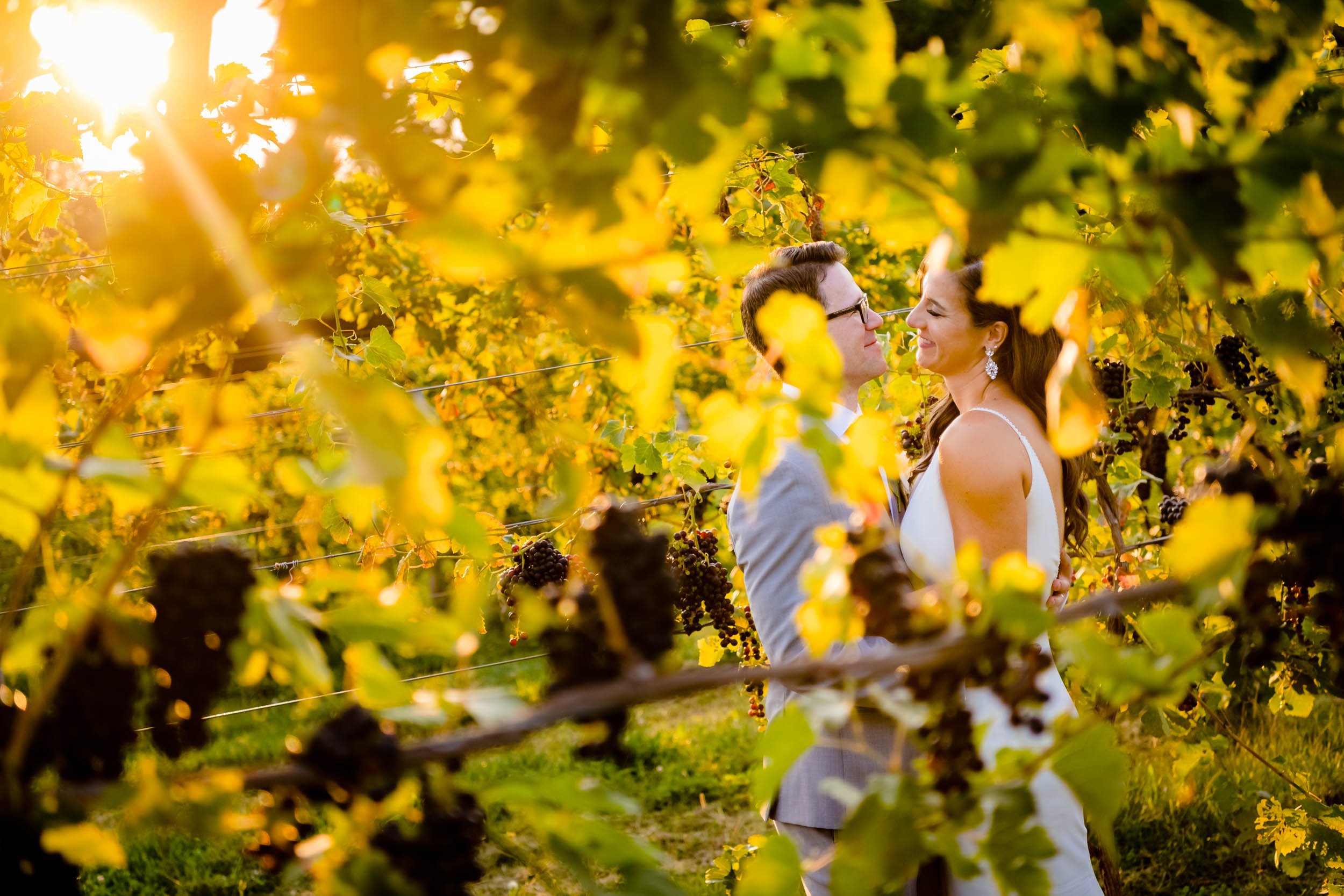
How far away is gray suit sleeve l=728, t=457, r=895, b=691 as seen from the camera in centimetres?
196

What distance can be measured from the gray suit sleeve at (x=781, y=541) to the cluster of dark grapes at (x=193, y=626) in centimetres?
137

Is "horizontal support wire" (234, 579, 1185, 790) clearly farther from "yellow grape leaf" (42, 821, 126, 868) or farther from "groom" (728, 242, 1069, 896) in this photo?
"groom" (728, 242, 1069, 896)

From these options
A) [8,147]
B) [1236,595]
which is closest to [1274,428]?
[1236,595]

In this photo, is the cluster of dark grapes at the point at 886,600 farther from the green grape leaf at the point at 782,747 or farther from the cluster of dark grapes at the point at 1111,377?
the cluster of dark grapes at the point at 1111,377

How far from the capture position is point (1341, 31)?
255 centimetres

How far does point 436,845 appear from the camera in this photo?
64cm

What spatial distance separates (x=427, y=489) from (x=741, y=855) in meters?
2.53

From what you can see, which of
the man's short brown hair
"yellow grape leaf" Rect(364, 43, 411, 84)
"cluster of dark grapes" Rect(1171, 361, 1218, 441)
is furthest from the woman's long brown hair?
"yellow grape leaf" Rect(364, 43, 411, 84)

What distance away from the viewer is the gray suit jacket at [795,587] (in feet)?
6.39

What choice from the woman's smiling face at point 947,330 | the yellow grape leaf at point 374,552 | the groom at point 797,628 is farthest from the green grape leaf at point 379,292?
the woman's smiling face at point 947,330

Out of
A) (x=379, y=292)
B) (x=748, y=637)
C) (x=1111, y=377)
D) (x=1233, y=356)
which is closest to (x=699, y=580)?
(x=748, y=637)

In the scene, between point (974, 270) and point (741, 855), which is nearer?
point (974, 270)

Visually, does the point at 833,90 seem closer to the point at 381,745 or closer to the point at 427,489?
the point at 427,489

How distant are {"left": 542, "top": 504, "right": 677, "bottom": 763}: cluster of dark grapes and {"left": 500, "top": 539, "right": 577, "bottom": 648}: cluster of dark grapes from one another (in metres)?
2.12
